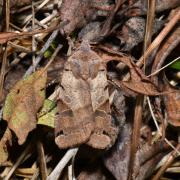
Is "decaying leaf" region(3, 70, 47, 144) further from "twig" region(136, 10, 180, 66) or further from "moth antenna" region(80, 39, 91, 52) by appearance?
"twig" region(136, 10, 180, 66)

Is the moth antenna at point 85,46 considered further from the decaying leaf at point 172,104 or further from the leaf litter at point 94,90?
the decaying leaf at point 172,104

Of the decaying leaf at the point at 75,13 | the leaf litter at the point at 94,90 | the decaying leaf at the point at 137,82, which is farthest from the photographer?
the decaying leaf at the point at 75,13

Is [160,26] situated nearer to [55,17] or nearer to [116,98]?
[116,98]

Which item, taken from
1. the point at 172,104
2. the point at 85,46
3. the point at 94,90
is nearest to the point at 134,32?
the point at 85,46

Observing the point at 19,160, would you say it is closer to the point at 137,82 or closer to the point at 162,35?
the point at 137,82

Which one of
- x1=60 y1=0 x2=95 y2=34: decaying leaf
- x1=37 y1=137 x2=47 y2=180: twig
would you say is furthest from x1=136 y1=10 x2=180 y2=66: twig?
x1=37 y1=137 x2=47 y2=180: twig

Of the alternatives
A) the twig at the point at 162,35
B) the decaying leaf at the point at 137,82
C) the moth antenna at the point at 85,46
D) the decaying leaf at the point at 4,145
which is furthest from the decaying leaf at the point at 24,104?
the twig at the point at 162,35
